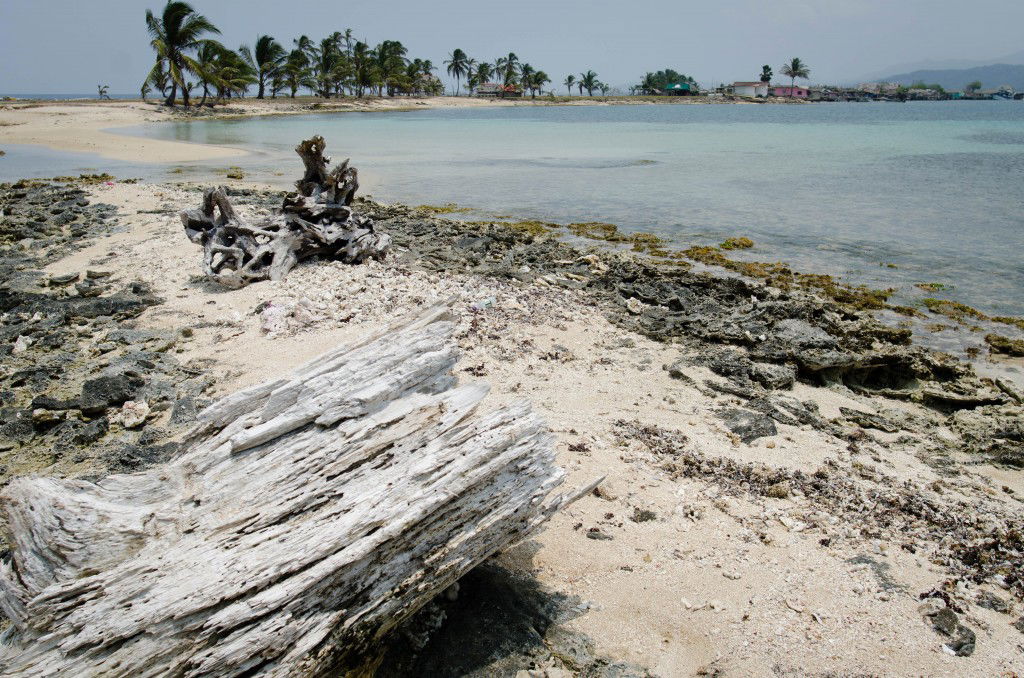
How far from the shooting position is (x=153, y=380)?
6.41m

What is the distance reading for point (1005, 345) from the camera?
332 inches

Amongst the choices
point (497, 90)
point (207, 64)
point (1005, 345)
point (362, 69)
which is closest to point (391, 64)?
point (362, 69)

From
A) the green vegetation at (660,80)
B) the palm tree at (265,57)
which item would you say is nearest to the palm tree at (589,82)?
the green vegetation at (660,80)

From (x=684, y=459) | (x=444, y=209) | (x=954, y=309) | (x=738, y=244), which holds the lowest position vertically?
(x=684, y=459)

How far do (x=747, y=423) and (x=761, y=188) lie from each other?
63.1 ft

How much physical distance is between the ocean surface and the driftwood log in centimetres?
663

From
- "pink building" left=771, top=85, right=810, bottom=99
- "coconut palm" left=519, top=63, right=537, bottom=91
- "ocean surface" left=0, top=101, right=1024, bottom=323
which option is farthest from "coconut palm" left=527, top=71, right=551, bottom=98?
"ocean surface" left=0, top=101, right=1024, bottom=323

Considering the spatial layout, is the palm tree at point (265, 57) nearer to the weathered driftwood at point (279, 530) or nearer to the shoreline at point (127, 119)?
the shoreline at point (127, 119)

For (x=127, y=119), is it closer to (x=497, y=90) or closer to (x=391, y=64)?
(x=391, y=64)

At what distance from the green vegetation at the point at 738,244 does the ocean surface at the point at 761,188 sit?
1.25 ft

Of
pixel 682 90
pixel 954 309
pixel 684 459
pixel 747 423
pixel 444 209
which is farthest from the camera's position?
pixel 682 90

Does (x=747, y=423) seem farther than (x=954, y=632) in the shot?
Yes

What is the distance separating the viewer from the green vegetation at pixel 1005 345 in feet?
27.2

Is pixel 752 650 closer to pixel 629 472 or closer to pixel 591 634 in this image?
pixel 591 634
